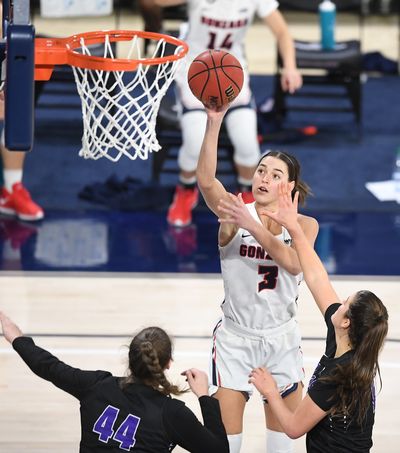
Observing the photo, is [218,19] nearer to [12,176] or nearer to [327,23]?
[12,176]

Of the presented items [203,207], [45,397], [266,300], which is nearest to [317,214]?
A: [203,207]

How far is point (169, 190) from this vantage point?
992 cm

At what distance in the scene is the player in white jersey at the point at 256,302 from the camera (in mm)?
5027

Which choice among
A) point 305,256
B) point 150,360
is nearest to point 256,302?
point 305,256

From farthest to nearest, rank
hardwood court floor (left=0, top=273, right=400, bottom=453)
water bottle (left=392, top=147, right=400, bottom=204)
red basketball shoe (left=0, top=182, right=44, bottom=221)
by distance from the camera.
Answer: water bottle (left=392, top=147, right=400, bottom=204) < red basketball shoe (left=0, top=182, right=44, bottom=221) < hardwood court floor (left=0, top=273, right=400, bottom=453)

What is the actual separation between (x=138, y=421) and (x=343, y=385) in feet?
2.52

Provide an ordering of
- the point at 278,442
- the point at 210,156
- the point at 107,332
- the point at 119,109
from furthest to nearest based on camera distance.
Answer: the point at 107,332
the point at 119,109
the point at 278,442
the point at 210,156

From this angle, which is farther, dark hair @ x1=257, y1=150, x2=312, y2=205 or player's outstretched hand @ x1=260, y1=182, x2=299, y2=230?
dark hair @ x1=257, y1=150, x2=312, y2=205

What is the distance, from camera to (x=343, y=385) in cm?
422

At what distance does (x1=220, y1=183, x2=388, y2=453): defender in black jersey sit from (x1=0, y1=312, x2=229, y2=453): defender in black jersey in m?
0.31

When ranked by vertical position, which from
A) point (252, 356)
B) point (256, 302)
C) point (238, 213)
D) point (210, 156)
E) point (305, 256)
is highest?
point (210, 156)

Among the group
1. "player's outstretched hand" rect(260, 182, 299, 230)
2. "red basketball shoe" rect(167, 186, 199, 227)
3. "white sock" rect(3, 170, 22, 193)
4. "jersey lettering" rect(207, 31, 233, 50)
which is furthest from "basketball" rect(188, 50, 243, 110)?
"white sock" rect(3, 170, 22, 193)

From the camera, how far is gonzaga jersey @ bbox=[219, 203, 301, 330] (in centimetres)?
504

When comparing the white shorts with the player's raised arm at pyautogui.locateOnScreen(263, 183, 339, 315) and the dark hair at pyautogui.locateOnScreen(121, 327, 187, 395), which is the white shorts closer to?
the player's raised arm at pyautogui.locateOnScreen(263, 183, 339, 315)
